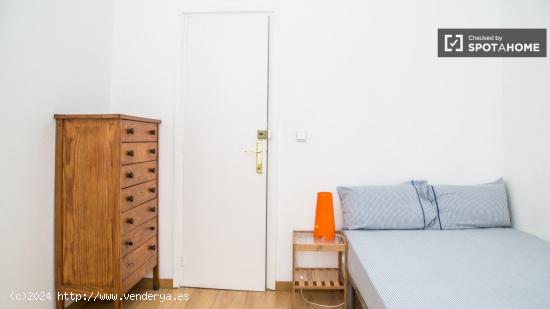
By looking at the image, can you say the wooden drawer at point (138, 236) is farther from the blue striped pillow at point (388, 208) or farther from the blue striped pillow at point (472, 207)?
the blue striped pillow at point (472, 207)

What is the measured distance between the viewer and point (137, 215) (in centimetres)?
220

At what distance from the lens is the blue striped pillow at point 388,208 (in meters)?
2.34

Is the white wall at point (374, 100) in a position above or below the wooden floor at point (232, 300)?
above

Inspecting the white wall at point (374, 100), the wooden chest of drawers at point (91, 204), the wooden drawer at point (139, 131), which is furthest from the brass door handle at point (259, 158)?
the wooden chest of drawers at point (91, 204)

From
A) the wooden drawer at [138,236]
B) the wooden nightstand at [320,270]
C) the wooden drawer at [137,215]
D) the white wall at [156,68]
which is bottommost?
the wooden nightstand at [320,270]

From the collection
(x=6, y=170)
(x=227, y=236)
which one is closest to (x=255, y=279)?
(x=227, y=236)

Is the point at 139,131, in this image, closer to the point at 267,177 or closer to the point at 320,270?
the point at 267,177

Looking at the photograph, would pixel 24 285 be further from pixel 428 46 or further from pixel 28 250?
pixel 428 46

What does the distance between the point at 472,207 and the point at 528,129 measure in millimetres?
673

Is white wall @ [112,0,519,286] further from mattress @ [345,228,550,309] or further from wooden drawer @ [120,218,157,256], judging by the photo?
wooden drawer @ [120,218,157,256]

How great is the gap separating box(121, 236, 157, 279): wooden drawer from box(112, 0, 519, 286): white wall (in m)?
0.94

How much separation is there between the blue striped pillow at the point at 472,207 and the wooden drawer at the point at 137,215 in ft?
6.77

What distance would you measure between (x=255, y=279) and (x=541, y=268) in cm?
178

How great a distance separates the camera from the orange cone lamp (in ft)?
7.84
